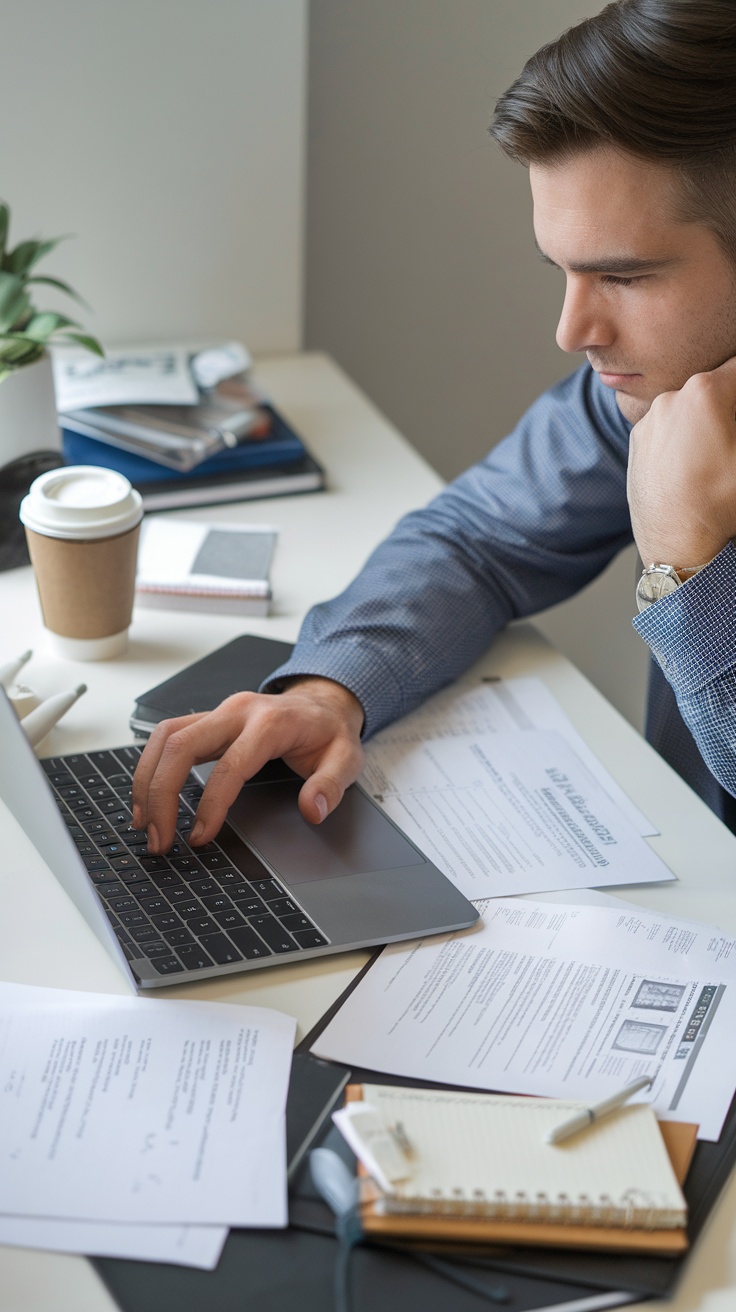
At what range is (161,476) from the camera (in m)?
1.50

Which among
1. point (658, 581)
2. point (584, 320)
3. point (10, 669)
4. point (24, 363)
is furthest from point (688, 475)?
point (24, 363)

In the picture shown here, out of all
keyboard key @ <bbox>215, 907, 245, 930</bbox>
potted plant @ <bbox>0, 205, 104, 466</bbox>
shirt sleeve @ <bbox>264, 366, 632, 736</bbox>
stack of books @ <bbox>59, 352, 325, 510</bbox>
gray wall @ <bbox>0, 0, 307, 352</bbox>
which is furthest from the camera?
gray wall @ <bbox>0, 0, 307, 352</bbox>

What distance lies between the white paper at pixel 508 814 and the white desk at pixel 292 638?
37mm

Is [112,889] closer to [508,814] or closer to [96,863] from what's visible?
[96,863]

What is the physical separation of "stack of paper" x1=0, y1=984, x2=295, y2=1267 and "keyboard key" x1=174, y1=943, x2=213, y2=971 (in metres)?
0.03

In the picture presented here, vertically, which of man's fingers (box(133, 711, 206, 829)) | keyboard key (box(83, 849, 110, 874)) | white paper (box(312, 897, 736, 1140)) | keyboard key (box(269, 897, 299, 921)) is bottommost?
white paper (box(312, 897, 736, 1140))

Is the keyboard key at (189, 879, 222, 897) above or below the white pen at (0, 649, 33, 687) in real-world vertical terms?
below

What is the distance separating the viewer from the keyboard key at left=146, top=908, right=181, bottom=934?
0.85 m

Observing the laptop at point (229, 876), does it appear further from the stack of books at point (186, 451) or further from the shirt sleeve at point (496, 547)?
the stack of books at point (186, 451)

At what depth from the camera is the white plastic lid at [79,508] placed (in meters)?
1.12

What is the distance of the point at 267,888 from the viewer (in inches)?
35.2

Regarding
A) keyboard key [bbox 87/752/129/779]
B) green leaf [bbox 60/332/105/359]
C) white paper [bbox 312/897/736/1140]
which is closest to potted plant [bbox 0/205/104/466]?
green leaf [bbox 60/332/105/359]

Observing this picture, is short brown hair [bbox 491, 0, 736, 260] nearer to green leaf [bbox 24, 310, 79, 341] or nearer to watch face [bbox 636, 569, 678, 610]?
watch face [bbox 636, 569, 678, 610]

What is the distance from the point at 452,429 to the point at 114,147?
1038 mm
